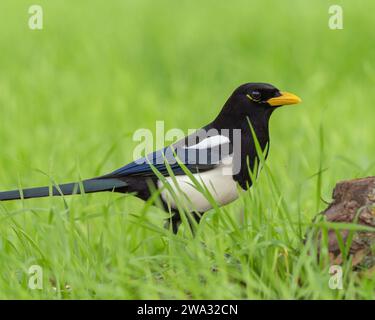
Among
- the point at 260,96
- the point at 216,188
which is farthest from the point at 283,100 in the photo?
the point at 216,188

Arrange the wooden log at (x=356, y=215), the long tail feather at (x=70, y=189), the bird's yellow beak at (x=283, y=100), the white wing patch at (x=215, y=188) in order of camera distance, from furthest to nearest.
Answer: the bird's yellow beak at (x=283, y=100) → the long tail feather at (x=70, y=189) → the white wing patch at (x=215, y=188) → the wooden log at (x=356, y=215)

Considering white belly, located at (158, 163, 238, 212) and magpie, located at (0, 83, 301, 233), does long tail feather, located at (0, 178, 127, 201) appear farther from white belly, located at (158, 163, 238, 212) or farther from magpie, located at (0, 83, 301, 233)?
white belly, located at (158, 163, 238, 212)

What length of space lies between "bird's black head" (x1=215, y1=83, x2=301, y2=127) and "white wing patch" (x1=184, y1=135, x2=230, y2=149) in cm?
12

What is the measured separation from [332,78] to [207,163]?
4688 mm

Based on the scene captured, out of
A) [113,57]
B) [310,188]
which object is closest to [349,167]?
[310,188]

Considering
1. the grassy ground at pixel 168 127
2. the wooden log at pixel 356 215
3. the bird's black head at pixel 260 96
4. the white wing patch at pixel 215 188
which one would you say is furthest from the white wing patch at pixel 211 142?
the wooden log at pixel 356 215

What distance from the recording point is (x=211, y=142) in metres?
4.67

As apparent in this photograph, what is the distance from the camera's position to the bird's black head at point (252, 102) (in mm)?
4785

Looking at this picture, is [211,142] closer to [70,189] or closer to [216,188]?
[216,188]

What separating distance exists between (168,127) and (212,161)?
2.99m

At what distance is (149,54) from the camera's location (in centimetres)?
985

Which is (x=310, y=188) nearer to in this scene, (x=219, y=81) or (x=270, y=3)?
(x=219, y=81)

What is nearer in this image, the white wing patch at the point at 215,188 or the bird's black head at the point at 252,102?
the white wing patch at the point at 215,188

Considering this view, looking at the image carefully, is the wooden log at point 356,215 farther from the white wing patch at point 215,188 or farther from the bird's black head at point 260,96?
the bird's black head at point 260,96
